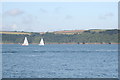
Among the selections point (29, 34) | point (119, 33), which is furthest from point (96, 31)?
point (29, 34)

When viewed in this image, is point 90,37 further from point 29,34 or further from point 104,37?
point 29,34

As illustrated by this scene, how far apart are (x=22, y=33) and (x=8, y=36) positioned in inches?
475

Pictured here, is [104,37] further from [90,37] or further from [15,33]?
[15,33]

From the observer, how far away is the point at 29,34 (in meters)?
198

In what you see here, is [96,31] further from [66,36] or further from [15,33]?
[15,33]

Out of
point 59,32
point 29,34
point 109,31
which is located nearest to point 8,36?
point 29,34

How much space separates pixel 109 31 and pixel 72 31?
66.0 feet

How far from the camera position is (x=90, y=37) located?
649ft

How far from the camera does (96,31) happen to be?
18950cm

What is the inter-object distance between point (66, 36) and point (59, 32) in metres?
4.72

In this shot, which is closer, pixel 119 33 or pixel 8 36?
pixel 119 33

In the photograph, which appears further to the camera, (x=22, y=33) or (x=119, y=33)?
(x=22, y=33)

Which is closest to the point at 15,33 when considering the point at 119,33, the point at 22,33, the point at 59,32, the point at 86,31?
the point at 22,33

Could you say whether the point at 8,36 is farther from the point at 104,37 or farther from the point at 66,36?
the point at 104,37
